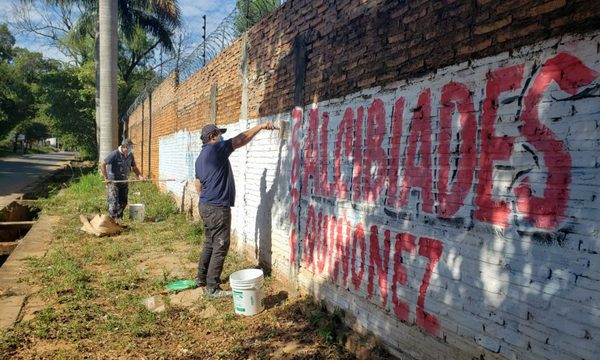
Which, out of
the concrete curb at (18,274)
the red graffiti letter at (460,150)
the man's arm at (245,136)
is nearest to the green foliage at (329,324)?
the red graffiti letter at (460,150)

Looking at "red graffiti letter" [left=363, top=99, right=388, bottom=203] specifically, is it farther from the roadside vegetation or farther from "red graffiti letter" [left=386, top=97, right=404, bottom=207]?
the roadside vegetation

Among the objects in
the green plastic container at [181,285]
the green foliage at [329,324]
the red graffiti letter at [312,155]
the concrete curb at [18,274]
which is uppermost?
the red graffiti letter at [312,155]

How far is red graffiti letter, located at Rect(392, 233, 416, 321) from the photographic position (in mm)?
3258

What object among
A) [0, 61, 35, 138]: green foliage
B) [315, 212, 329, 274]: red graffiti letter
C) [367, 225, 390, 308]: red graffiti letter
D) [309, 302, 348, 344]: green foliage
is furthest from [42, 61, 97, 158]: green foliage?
[367, 225, 390, 308]: red graffiti letter

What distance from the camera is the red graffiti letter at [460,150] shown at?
2760mm

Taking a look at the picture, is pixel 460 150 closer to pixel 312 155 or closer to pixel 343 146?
pixel 343 146

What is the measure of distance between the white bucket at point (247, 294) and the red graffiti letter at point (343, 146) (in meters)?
1.26

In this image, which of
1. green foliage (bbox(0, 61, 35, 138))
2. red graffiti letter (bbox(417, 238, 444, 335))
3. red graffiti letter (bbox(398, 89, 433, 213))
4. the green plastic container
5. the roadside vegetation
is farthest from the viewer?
green foliage (bbox(0, 61, 35, 138))

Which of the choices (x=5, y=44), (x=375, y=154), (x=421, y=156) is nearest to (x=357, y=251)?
(x=375, y=154)

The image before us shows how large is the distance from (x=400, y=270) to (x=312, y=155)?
1.80 m

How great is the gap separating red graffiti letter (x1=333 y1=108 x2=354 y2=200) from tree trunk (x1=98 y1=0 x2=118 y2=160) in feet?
33.1

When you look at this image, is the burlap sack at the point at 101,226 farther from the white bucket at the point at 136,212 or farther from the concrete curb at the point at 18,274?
the white bucket at the point at 136,212

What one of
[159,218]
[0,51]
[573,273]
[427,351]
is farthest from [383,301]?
[0,51]

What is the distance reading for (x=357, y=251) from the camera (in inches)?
153
